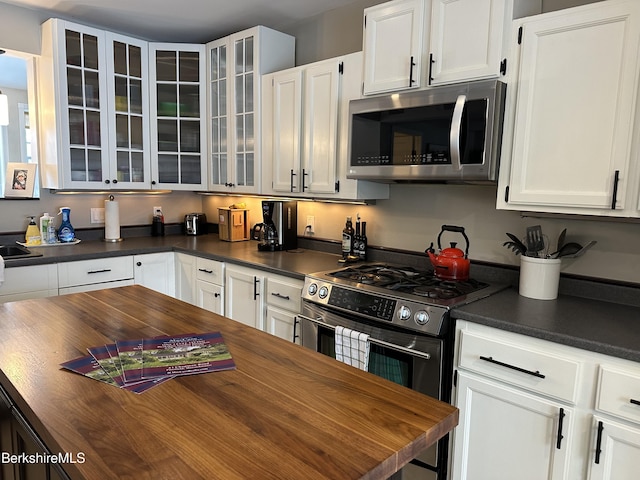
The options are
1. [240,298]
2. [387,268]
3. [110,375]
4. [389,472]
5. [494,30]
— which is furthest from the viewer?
[240,298]

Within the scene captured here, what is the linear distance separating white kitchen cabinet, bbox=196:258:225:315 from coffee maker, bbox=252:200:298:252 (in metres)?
0.37

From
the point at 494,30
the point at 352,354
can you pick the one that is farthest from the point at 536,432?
the point at 494,30

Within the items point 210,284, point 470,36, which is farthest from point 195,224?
point 470,36

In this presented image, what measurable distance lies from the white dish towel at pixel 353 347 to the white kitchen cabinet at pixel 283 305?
426mm

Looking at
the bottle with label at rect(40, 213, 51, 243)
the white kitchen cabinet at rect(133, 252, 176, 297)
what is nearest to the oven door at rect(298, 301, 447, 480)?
the white kitchen cabinet at rect(133, 252, 176, 297)

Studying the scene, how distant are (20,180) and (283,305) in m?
2.24

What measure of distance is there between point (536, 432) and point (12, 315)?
1995 millimetres

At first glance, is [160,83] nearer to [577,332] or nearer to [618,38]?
[618,38]

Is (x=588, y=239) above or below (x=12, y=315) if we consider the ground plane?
above

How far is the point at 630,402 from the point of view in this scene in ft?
4.70

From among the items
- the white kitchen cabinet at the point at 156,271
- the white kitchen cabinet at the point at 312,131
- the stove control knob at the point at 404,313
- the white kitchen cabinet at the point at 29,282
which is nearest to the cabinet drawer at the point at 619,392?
the stove control knob at the point at 404,313

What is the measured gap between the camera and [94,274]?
3.06m

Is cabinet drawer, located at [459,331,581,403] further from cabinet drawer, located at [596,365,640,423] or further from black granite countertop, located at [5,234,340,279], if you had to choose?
black granite countertop, located at [5,234,340,279]

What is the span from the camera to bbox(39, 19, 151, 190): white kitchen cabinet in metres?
3.12
